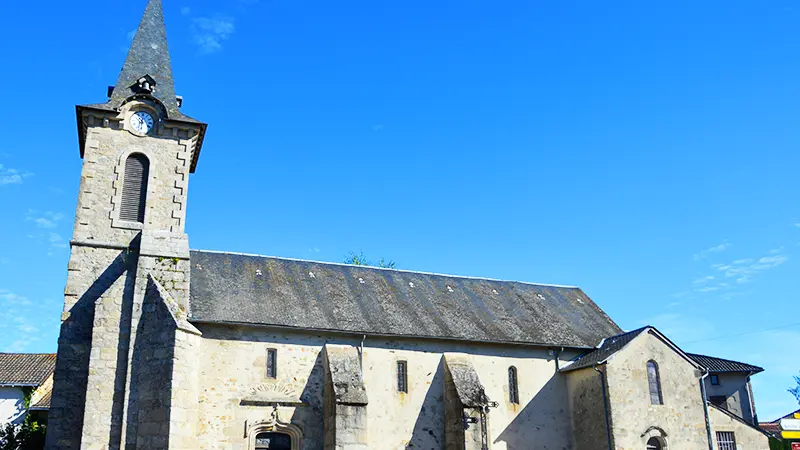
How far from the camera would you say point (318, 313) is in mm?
22734

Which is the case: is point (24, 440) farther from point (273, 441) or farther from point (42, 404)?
point (42, 404)

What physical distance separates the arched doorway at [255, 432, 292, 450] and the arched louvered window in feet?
25.9

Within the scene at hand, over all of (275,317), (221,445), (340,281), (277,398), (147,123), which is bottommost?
(221,445)

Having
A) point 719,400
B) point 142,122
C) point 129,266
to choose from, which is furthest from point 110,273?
point 719,400

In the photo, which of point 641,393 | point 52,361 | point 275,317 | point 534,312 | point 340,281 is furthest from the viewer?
point 52,361

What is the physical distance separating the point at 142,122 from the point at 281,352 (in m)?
9.11

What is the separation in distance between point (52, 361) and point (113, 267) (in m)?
19.8

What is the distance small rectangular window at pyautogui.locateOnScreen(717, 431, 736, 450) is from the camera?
986 inches

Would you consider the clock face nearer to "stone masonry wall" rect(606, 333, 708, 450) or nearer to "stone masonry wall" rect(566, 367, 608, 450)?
"stone masonry wall" rect(566, 367, 608, 450)

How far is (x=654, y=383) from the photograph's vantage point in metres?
23.7

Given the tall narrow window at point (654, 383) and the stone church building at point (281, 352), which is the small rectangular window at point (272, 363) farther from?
the tall narrow window at point (654, 383)

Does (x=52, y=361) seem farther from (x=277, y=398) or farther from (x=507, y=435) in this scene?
(x=507, y=435)

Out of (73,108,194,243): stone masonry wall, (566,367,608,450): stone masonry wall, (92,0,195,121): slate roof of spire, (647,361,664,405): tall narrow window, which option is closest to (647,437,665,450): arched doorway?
(647,361,664,405): tall narrow window

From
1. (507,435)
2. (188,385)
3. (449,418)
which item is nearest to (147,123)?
(188,385)
